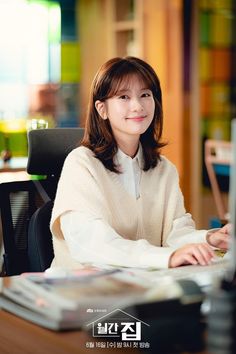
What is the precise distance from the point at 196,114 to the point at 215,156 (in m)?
0.86

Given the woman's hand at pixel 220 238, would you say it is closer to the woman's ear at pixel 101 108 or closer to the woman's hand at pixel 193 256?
the woman's hand at pixel 193 256

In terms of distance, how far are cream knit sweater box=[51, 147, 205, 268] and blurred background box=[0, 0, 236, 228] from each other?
10.1 ft

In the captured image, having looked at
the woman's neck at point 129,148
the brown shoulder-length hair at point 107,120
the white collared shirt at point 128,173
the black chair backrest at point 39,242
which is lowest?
the black chair backrest at point 39,242

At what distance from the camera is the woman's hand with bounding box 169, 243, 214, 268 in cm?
144

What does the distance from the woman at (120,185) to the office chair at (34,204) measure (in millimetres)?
192

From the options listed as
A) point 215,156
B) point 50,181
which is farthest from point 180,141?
point 50,181

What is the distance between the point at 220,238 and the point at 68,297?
682mm

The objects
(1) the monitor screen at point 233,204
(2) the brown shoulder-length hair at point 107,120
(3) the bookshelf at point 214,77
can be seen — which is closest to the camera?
(1) the monitor screen at point 233,204

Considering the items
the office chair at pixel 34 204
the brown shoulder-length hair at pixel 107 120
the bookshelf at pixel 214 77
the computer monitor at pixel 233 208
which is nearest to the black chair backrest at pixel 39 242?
the office chair at pixel 34 204

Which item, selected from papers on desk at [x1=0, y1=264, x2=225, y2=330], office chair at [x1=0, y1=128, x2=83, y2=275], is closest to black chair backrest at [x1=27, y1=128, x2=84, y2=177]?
office chair at [x1=0, y1=128, x2=83, y2=275]

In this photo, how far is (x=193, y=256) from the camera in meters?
1.45

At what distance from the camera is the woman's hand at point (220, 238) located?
1666mm

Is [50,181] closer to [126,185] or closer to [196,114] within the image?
[126,185]

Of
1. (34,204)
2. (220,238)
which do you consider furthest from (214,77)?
(220,238)
